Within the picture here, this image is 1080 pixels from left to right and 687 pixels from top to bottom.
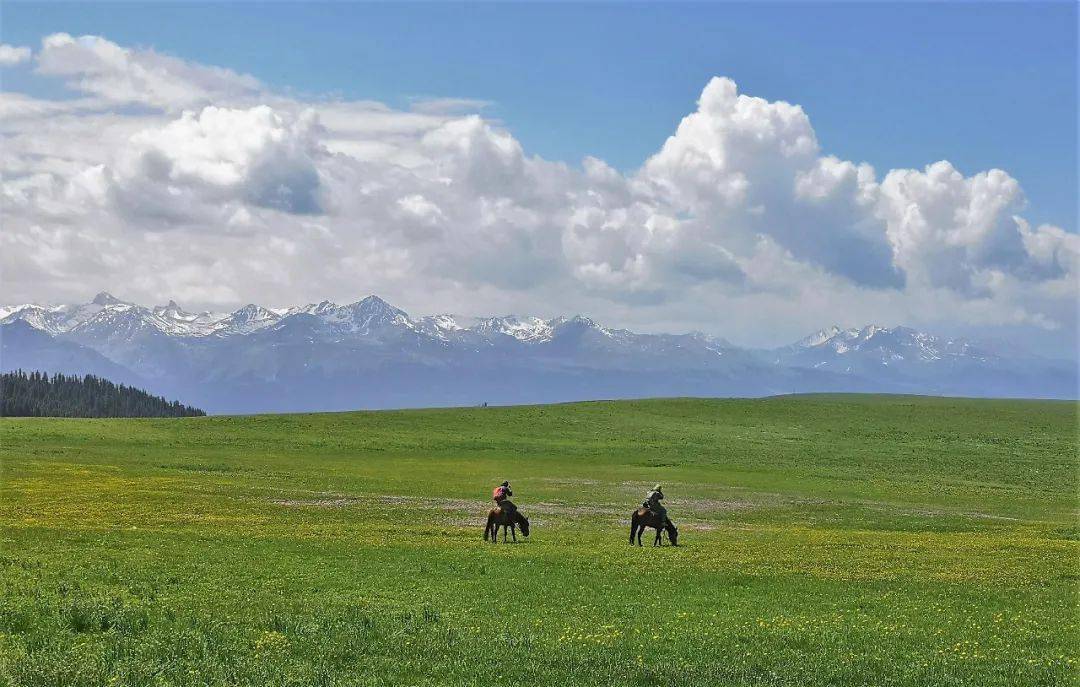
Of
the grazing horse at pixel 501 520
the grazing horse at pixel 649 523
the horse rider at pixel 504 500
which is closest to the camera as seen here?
the grazing horse at pixel 649 523

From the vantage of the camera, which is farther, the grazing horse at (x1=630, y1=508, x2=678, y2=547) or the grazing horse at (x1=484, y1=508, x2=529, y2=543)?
the grazing horse at (x1=484, y1=508, x2=529, y2=543)

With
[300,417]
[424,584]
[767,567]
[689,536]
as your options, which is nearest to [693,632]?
[424,584]

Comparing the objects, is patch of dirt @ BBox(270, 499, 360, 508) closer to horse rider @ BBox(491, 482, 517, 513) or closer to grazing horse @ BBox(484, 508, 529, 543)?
grazing horse @ BBox(484, 508, 529, 543)

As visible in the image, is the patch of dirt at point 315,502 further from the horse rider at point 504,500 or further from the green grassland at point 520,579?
the horse rider at point 504,500

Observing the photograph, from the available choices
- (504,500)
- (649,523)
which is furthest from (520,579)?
(649,523)

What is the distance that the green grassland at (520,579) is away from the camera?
2011cm

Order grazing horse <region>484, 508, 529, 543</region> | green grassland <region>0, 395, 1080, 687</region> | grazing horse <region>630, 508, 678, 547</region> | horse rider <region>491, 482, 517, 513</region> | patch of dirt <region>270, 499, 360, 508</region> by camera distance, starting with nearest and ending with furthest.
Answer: green grassland <region>0, 395, 1080, 687</region>
grazing horse <region>630, 508, 678, 547</region>
horse rider <region>491, 482, 517, 513</region>
grazing horse <region>484, 508, 529, 543</region>
patch of dirt <region>270, 499, 360, 508</region>

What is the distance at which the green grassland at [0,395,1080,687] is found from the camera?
66.0 ft

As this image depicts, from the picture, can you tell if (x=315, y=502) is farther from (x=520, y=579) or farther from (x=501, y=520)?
(x=520, y=579)

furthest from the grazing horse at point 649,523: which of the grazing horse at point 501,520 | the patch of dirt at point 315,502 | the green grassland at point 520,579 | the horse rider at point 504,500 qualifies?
the patch of dirt at point 315,502

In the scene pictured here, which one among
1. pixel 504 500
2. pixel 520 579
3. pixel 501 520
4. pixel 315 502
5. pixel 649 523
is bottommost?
pixel 315 502

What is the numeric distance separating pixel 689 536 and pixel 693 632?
77.9ft

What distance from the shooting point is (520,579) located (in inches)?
1210

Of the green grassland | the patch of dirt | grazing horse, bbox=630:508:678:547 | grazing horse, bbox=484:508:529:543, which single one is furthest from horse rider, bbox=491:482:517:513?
the patch of dirt
